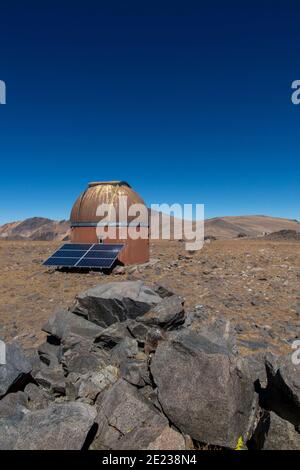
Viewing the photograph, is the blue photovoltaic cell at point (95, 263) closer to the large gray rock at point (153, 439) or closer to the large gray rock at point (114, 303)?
the large gray rock at point (114, 303)

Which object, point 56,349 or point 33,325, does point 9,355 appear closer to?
point 56,349

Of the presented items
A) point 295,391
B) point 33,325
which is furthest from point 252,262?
point 295,391

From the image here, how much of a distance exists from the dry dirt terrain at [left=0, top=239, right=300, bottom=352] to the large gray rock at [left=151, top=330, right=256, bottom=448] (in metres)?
3.20

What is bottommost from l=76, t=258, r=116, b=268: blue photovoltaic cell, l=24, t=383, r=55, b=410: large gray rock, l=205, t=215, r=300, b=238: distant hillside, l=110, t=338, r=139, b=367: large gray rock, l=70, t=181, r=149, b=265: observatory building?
l=24, t=383, r=55, b=410: large gray rock

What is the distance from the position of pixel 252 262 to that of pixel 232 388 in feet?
42.7

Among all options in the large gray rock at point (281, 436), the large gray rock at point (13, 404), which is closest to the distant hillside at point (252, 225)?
the large gray rock at point (13, 404)

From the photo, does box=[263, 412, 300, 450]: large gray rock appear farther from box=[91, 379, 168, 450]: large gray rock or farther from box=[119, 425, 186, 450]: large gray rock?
box=[91, 379, 168, 450]: large gray rock

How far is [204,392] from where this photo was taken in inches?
200

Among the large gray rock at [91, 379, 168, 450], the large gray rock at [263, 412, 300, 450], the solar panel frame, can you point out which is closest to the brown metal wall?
the solar panel frame

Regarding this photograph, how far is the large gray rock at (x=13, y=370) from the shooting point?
19.5 feet

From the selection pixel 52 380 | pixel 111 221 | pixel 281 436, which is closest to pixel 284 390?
pixel 281 436

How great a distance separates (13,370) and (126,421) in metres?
2.58

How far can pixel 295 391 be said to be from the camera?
470 centimetres

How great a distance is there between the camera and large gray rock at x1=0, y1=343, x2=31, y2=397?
595cm
